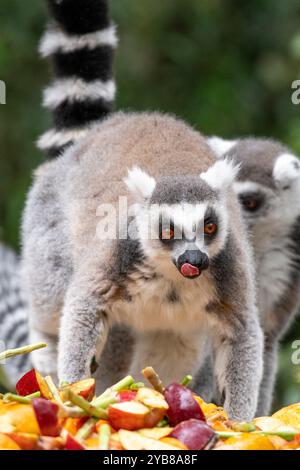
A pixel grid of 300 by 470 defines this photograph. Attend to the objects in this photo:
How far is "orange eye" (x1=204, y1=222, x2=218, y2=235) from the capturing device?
154 inches

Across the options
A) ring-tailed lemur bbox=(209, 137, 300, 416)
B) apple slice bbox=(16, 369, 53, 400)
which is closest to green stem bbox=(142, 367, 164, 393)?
apple slice bbox=(16, 369, 53, 400)

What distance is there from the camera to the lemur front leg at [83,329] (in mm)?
4094

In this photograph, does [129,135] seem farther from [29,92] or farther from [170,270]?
[29,92]

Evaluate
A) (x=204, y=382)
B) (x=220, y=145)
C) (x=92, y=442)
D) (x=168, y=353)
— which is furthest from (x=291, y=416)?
(x=220, y=145)

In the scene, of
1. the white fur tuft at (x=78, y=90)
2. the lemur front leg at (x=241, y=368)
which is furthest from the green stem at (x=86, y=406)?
the white fur tuft at (x=78, y=90)

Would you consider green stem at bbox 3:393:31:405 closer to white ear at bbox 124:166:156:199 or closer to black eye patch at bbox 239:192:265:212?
white ear at bbox 124:166:156:199

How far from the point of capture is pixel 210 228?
3.94m

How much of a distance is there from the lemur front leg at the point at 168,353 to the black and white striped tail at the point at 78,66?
1.44 m

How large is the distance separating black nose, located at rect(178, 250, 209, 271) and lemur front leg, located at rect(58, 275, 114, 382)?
1.67 ft

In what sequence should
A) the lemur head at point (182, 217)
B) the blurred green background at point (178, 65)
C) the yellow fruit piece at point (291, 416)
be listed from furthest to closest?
the blurred green background at point (178, 65)
the lemur head at point (182, 217)
the yellow fruit piece at point (291, 416)

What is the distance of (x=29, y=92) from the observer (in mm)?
9602

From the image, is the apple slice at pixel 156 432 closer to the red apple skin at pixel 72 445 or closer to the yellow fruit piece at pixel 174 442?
the yellow fruit piece at pixel 174 442

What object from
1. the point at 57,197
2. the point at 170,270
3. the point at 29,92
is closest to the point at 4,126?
the point at 29,92
